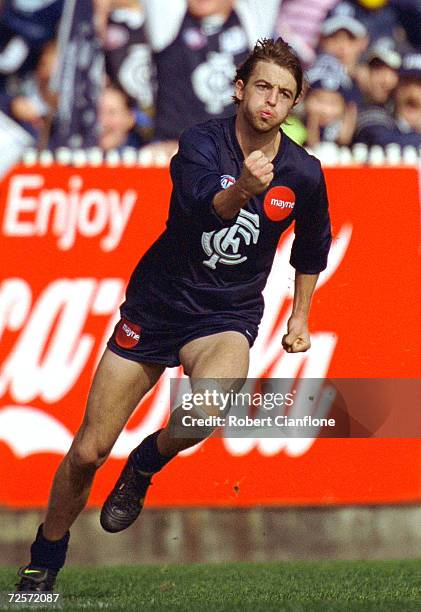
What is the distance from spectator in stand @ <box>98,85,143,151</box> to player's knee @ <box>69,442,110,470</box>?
14.1ft

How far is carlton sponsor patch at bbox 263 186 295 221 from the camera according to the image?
733 centimetres

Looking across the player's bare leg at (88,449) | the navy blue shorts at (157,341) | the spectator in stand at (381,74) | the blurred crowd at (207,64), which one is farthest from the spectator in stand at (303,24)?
the player's bare leg at (88,449)

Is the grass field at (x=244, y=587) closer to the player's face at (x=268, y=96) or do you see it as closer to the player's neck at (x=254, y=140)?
the player's neck at (x=254, y=140)

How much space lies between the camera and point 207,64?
11195 mm

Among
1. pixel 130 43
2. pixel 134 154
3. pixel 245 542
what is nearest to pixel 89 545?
pixel 245 542

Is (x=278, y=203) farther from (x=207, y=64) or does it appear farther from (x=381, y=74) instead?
(x=381, y=74)

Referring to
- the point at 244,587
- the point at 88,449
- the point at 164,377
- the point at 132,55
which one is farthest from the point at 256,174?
the point at 132,55

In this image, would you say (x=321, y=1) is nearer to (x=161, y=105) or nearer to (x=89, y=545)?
(x=161, y=105)

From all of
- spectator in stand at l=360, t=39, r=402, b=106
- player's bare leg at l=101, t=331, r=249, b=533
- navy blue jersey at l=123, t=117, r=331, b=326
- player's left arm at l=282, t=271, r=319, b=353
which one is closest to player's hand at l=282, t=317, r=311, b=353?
player's left arm at l=282, t=271, r=319, b=353

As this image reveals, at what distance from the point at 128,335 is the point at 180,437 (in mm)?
626

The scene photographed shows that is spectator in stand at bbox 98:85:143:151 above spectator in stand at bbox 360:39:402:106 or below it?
below

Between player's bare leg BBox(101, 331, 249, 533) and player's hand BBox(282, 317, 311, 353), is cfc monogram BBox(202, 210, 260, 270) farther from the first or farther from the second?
player's hand BBox(282, 317, 311, 353)

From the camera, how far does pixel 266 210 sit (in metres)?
7.33

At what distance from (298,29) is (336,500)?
366 cm
